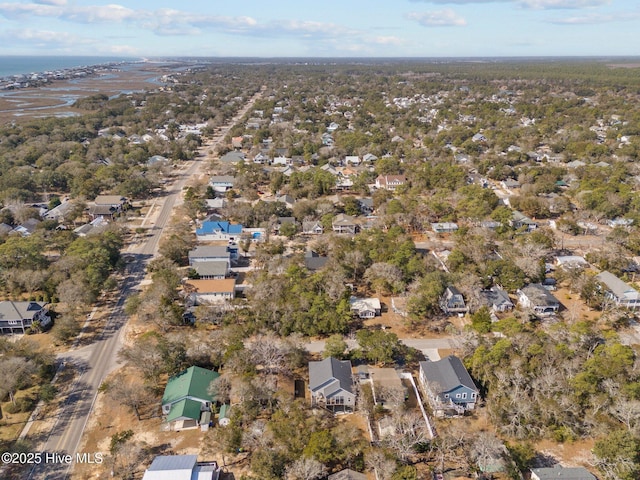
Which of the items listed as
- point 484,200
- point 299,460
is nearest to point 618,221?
point 484,200

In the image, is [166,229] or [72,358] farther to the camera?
[166,229]

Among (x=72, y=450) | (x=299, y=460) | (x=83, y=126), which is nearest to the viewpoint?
(x=299, y=460)

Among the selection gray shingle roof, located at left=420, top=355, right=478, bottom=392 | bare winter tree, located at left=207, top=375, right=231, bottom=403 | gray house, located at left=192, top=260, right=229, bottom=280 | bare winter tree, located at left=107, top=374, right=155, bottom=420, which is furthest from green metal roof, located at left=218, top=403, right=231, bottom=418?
gray house, located at left=192, top=260, right=229, bottom=280

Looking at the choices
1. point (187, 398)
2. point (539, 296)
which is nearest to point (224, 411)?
point (187, 398)

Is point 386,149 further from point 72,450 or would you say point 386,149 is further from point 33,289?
point 72,450

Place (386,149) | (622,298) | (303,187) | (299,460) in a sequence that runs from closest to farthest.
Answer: (299,460)
(622,298)
(303,187)
(386,149)

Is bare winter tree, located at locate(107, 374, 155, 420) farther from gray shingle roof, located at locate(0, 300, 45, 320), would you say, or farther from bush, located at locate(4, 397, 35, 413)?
gray shingle roof, located at locate(0, 300, 45, 320)

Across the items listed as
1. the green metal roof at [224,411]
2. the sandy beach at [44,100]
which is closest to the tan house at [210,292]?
the green metal roof at [224,411]
